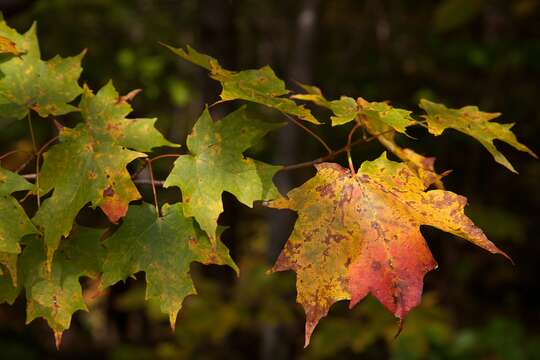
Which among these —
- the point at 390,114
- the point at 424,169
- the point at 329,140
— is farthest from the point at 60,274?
the point at 329,140

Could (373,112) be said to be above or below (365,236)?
above

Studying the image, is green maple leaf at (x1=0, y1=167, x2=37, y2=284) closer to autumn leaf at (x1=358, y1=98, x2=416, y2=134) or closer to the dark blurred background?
autumn leaf at (x1=358, y1=98, x2=416, y2=134)

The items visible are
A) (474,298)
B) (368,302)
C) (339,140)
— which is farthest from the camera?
(474,298)

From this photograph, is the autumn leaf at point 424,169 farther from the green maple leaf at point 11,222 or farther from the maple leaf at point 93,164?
the green maple leaf at point 11,222

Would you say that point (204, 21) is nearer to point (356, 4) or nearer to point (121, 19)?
point (121, 19)

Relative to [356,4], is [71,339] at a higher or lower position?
lower

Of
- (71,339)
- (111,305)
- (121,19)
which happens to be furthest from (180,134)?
(121,19)

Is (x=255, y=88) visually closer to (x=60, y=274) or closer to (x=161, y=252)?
(x=161, y=252)
